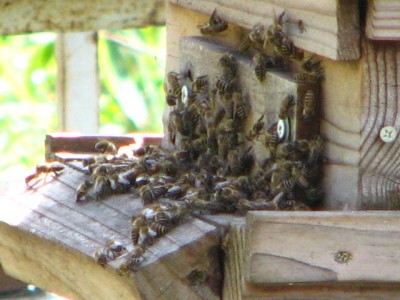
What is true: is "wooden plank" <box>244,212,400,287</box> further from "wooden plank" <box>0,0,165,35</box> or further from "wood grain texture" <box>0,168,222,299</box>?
"wooden plank" <box>0,0,165,35</box>

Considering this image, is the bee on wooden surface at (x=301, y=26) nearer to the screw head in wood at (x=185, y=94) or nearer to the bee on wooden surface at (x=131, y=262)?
the bee on wooden surface at (x=131, y=262)

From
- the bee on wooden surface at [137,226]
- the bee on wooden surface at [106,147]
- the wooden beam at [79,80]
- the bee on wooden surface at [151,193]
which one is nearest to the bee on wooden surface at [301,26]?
the bee on wooden surface at [151,193]

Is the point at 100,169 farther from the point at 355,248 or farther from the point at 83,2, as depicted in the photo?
the point at 83,2

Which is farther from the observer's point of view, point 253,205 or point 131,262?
point 253,205

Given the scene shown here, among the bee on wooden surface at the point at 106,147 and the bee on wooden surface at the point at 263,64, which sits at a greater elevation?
the bee on wooden surface at the point at 263,64

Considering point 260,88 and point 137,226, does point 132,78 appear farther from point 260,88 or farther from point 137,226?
point 137,226

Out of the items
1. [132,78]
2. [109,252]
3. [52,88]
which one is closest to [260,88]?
[109,252]

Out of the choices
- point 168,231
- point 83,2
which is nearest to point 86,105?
point 83,2
